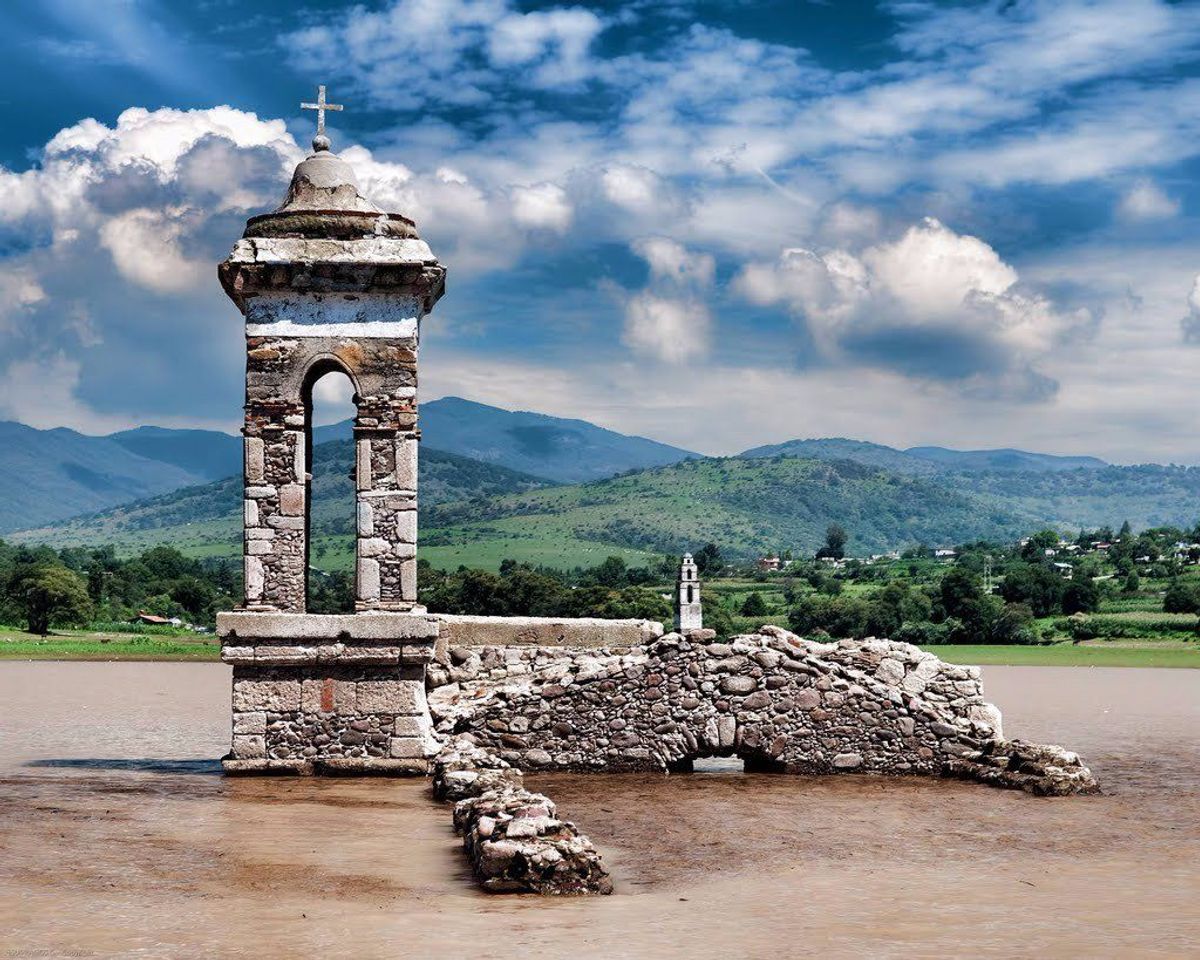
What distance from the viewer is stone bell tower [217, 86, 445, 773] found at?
1605 cm

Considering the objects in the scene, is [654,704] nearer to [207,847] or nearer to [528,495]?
[207,847]

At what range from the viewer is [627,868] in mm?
11555

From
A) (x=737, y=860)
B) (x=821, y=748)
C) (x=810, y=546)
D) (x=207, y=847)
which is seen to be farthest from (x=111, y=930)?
(x=810, y=546)

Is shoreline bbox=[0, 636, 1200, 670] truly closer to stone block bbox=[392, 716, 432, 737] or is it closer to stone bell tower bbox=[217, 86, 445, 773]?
stone bell tower bbox=[217, 86, 445, 773]

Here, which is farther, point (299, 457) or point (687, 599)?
point (687, 599)

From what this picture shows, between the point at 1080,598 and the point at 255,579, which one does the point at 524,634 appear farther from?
the point at 1080,598

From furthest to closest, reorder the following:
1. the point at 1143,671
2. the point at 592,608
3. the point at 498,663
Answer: the point at 1143,671
the point at 592,608
the point at 498,663

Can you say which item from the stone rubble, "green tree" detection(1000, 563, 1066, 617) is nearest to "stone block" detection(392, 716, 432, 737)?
the stone rubble

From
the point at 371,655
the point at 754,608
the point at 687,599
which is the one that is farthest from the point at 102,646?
the point at 371,655

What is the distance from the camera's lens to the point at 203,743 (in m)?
21.5

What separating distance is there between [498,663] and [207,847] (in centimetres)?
640

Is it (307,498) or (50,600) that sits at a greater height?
(307,498)

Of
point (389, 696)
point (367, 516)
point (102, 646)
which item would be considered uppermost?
point (367, 516)

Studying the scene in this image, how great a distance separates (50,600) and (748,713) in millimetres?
56025
